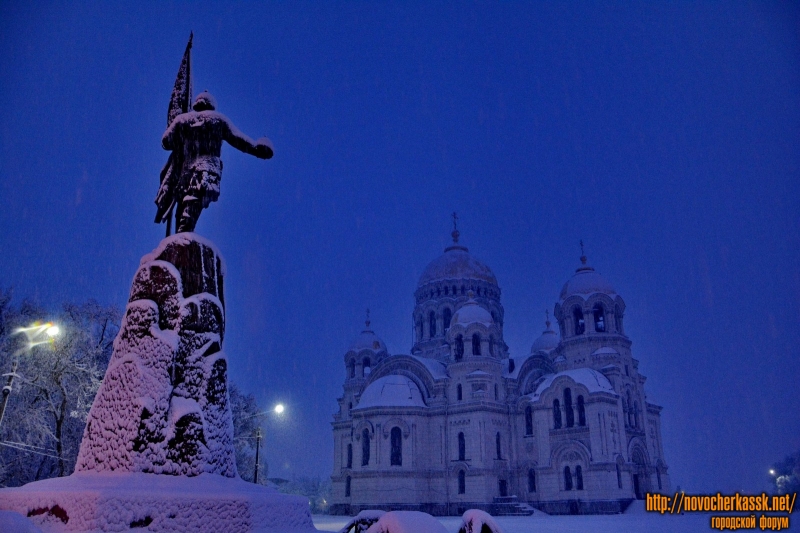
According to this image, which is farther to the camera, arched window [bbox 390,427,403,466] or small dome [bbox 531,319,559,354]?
small dome [bbox 531,319,559,354]

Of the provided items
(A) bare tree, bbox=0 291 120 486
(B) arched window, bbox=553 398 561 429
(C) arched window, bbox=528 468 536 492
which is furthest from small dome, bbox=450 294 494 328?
(A) bare tree, bbox=0 291 120 486

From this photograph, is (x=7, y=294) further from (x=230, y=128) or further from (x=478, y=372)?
(x=478, y=372)

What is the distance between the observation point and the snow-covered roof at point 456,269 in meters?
42.9

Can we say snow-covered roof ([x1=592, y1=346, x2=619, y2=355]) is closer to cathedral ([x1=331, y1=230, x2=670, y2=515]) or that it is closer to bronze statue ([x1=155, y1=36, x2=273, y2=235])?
cathedral ([x1=331, y1=230, x2=670, y2=515])

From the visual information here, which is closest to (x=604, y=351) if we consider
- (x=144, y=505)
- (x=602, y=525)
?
(x=602, y=525)

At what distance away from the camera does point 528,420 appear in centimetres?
3416

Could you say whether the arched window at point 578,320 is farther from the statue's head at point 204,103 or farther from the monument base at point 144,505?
→ the monument base at point 144,505

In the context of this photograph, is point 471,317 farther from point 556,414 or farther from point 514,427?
point 556,414

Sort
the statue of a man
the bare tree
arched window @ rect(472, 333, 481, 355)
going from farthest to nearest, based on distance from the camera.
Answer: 1. arched window @ rect(472, 333, 481, 355)
2. the bare tree
3. the statue of a man

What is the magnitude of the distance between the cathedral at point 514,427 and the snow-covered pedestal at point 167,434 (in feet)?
94.1

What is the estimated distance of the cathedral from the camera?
30.2m

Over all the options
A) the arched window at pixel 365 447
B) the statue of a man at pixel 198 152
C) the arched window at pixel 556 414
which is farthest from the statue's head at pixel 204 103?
the arched window at pixel 365 447

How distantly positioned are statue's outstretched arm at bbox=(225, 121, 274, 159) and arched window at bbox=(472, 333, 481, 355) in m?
30.4

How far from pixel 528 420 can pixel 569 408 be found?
350cm
